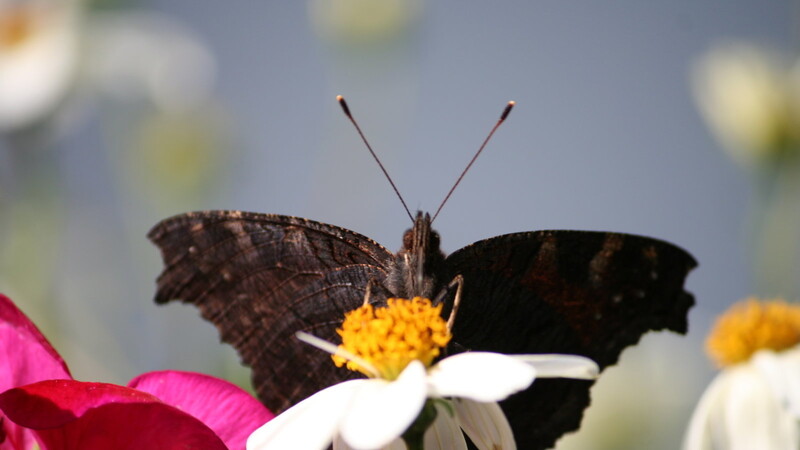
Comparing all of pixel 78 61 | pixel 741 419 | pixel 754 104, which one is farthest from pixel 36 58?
pixel 741 419

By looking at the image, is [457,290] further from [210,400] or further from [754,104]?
[754,104]

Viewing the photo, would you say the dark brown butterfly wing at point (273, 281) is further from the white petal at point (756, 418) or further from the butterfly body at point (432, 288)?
the white petal at point (756, 418)

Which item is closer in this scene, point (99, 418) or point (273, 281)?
point (99, 418)

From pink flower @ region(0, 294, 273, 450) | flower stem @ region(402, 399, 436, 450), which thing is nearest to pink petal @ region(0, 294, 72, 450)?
pink flower @ region(0, 294, 273, 450)

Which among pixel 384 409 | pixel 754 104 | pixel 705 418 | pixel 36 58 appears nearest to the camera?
pixel 384 409

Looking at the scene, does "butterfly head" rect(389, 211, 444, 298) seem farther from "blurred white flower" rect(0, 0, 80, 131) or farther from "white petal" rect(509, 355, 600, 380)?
"blurred white flower" rect(0, 0, 80, 131)
